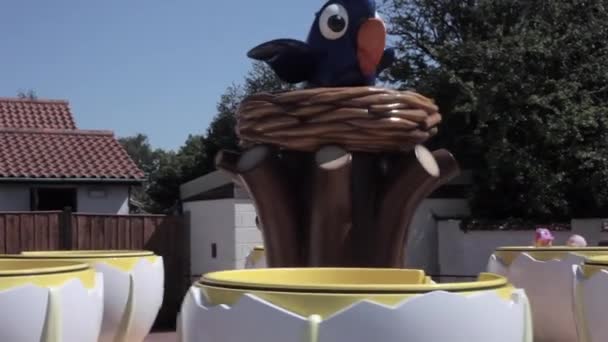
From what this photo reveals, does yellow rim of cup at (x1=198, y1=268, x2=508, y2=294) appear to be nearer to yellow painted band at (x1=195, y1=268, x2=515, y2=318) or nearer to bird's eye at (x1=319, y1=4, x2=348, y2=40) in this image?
yellow painted band at (x1=195, y1=268, x2=515, y2=318)

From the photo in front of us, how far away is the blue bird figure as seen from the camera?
20.9 feet

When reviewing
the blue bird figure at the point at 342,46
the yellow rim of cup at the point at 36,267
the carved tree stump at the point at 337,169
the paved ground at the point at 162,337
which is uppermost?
the blue bird figure at the point at 342,46

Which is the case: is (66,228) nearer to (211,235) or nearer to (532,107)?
(211,235)

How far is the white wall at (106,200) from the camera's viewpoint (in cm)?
1611

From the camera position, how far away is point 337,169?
5.81 m

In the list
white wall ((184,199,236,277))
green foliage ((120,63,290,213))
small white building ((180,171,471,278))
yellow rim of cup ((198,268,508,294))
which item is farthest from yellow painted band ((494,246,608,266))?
green foliage ((120,63,290,213))

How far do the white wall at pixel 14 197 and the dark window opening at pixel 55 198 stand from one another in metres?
0.25

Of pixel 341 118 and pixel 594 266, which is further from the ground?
pixel 341 118

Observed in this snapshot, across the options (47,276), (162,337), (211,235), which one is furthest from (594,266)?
(211,235)

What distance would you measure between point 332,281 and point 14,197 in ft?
42.2

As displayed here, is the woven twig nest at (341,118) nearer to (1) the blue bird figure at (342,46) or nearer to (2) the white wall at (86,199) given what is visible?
(1) the blue bird figure at (342,46)

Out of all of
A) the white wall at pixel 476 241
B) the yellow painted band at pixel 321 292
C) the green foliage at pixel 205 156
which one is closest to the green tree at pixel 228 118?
the green foliage at pixel 205 156

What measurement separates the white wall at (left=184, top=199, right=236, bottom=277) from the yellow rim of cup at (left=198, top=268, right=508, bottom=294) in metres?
9.86

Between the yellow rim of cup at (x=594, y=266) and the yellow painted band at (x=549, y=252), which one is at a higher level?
the yellow rim of cup at (x=594, y=266)
